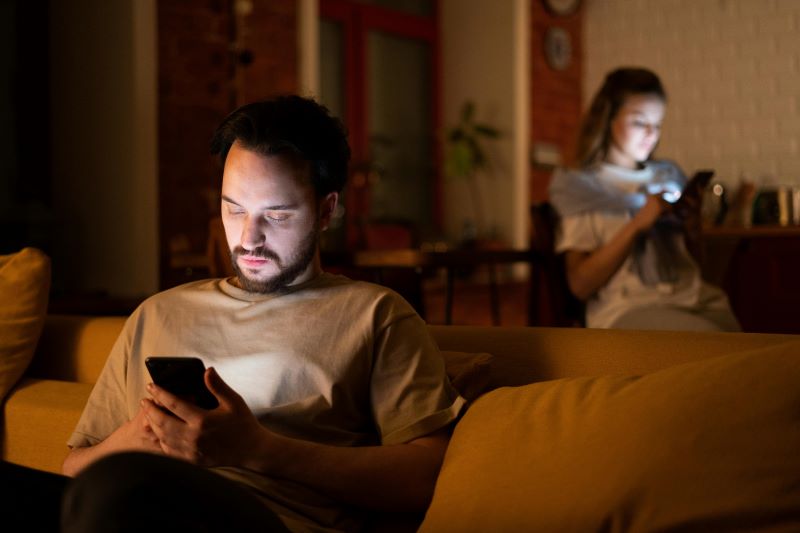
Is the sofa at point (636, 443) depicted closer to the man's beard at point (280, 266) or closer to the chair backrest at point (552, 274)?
the man's beard at point (280, 266)

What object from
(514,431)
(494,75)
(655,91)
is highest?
(494,75)

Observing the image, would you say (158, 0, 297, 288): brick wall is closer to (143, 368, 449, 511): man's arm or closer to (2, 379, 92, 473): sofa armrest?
(2, 379, 92, 473): sofa armrest

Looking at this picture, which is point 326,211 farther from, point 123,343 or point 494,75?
point 494,75

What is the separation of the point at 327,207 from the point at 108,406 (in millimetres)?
442

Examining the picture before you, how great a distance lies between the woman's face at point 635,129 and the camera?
8.79 feet

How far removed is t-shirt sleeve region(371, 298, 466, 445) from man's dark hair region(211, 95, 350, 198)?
23 centimetres

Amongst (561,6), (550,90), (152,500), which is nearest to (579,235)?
(152,500)

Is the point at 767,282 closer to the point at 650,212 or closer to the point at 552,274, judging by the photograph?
the point at 552,274

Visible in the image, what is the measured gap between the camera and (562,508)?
112cm

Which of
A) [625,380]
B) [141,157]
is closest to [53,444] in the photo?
[625,380]

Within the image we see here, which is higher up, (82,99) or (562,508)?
(82,99)

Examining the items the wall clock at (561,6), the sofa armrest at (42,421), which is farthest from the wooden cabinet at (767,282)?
the wall clock at (561,6)

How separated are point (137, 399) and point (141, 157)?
3.31 m

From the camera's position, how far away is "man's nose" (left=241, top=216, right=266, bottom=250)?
136 centimetres
